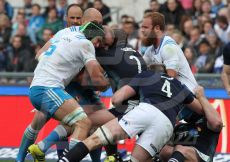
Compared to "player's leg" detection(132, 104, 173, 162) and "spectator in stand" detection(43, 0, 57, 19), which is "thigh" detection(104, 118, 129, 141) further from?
A: "spectator in stand" detection(43, 0, 57, 19)

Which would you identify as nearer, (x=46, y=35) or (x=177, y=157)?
(x=177, y=157)

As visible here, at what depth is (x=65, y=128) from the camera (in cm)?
1223

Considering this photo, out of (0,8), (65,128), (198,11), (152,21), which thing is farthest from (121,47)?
(0,8)

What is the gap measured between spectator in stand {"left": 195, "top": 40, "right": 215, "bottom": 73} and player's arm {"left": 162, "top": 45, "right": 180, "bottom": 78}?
16.5ft

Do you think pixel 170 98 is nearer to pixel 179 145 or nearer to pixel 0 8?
pixel 179 145

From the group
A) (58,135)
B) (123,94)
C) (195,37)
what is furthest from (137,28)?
(123,94)

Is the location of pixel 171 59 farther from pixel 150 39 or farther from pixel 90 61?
pixel 90 61

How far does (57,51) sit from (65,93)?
573 mm

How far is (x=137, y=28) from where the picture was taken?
60.8ft

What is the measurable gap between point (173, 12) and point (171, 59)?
6718 mm

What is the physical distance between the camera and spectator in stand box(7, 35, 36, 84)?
17906mm

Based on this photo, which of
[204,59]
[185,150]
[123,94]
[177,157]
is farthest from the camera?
[204,59]

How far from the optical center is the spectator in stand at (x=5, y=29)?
19.2 metres

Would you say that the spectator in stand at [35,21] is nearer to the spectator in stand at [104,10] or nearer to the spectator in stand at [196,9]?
the spectator in stand at [104,10]
